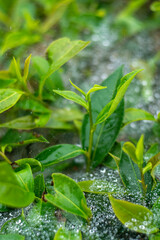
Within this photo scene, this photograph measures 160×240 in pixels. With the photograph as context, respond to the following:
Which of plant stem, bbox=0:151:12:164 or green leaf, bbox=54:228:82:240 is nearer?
green leaf, bbox=54:228:82:240

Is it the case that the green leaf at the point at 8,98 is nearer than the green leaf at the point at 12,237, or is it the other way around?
the green leaf at the point at 12,237

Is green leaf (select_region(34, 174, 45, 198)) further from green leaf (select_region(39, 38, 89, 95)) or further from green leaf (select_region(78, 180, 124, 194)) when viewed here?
green leaf (select_region(39, 38, 89, 95))

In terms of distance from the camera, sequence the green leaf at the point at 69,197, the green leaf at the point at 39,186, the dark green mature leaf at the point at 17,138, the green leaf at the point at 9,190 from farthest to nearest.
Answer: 1. the dark green mature leaf at the point at 17,138
2. the green leaf at the point at 39,186
3. the green leaf at the point at 69,197
4. the green leaf at the point at 9,190

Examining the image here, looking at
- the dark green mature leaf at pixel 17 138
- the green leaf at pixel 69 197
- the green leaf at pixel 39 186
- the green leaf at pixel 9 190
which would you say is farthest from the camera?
the dark green mature leaf at pixel 17 138

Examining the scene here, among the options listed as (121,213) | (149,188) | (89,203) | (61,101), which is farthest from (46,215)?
(61,101)

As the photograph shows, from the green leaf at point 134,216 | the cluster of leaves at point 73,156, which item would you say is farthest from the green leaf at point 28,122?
the green leaf at point 134,216

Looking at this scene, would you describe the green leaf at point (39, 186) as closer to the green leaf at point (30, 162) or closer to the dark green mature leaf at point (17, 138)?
the green leaf at point (30, 162)

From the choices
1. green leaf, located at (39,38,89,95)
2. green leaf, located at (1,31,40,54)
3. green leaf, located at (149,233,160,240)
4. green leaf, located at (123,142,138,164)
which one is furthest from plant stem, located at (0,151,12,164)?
green leaf, located at (1,31,40,54)
